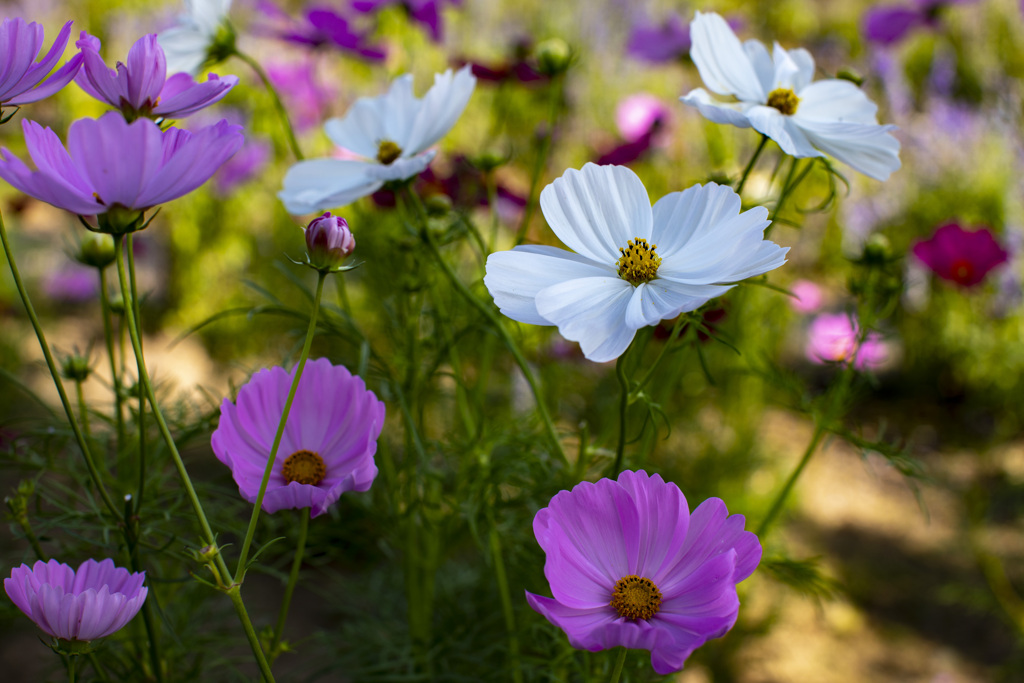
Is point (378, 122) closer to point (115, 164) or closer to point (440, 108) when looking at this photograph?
point (440, 108)

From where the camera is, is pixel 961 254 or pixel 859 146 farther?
pixel 961 254

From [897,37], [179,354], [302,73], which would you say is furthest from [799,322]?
[179,354]

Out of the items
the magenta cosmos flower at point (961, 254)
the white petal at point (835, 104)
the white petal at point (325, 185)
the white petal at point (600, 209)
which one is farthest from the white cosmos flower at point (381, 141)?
the magenta cosmos flower at point (961, 254)

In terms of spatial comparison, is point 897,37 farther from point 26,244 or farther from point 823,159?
point 26,244

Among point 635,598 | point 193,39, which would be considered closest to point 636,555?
→ point 635,598

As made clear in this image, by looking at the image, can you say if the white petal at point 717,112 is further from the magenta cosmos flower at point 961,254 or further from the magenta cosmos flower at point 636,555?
the magenta cosmos flower at point 961,254

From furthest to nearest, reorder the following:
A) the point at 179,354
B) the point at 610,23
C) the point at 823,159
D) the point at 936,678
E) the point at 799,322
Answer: the point at 610,23, the point at 799,322, the point at 179,354, the point at 936,678, the point at 823,159

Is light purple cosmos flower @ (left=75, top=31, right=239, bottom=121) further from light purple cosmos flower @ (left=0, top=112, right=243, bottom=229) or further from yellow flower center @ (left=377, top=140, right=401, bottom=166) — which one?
yellow flower center @ (left=377, top=140, right=401, bottom=166)
